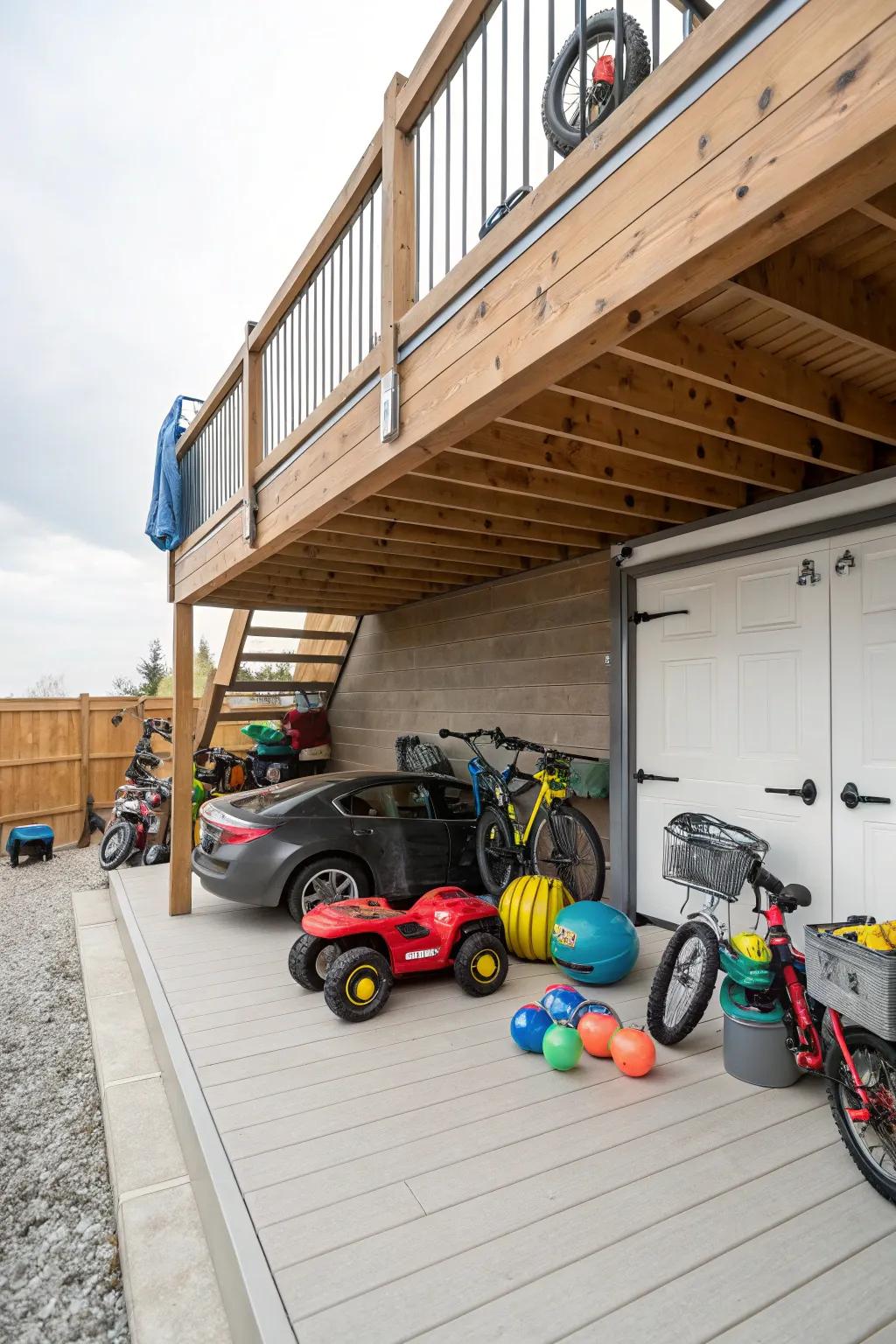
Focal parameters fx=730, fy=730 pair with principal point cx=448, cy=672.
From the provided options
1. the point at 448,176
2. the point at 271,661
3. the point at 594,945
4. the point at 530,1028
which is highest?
the point at 448,176

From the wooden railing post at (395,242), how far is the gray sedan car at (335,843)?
2.66m

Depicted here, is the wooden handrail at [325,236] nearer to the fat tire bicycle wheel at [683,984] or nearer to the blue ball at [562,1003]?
the fat tire bicycle wheel at [683,984]

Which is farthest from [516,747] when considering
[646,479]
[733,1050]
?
[733,1050]

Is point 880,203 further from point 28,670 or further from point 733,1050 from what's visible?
point 28,670

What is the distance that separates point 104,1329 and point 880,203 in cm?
350

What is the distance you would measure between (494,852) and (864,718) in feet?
7.76

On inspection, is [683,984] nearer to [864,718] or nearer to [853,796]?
[853,796]

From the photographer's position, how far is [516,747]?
4.80 metres

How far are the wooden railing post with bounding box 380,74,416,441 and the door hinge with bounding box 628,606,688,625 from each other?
7.49 ft

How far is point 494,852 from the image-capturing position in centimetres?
473

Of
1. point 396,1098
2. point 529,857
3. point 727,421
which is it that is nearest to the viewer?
point 396,1098

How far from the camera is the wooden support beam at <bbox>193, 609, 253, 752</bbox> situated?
7438 mm

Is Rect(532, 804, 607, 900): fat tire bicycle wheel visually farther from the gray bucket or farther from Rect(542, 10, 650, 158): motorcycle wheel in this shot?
Rect(542, 10, 650, 158): motorcycle wheel

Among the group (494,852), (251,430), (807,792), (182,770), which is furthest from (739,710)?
(182,770)
